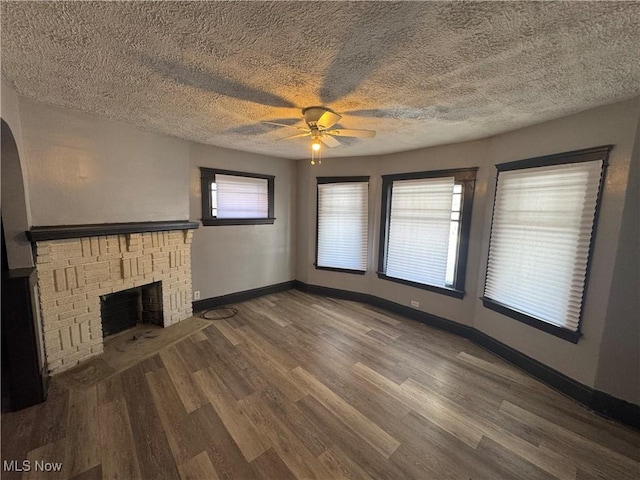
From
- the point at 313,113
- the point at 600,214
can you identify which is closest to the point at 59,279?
the point at 313,113

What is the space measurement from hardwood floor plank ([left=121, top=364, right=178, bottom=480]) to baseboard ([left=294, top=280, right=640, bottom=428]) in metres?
3.21

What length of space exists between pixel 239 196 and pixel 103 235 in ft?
6.09

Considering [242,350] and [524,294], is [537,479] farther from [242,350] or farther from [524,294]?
[242,350]

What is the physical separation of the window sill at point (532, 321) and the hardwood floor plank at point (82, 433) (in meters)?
3.74

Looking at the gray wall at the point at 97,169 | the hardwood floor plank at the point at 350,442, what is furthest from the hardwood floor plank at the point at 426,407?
the gray wall at the point at 97,169

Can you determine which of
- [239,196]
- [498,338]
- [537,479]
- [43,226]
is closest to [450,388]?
[537,479]

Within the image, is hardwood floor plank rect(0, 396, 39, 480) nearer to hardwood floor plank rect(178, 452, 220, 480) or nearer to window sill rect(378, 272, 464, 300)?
hardwood floor plank rect(178, 452, 220, 480)

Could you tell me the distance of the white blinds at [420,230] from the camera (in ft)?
11.2

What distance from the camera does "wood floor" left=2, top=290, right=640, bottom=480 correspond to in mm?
1595

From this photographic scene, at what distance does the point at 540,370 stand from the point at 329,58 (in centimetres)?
335

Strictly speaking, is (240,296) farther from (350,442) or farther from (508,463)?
(508,463)

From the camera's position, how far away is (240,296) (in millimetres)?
4234

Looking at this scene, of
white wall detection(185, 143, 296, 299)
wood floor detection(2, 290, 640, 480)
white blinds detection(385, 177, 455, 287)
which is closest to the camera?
wood floor detection(2, 290, 640, 480)

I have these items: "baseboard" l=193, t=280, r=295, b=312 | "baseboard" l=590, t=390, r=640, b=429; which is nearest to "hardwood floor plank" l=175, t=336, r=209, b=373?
"baseboard" l=193, t=280, r=295, b=312
